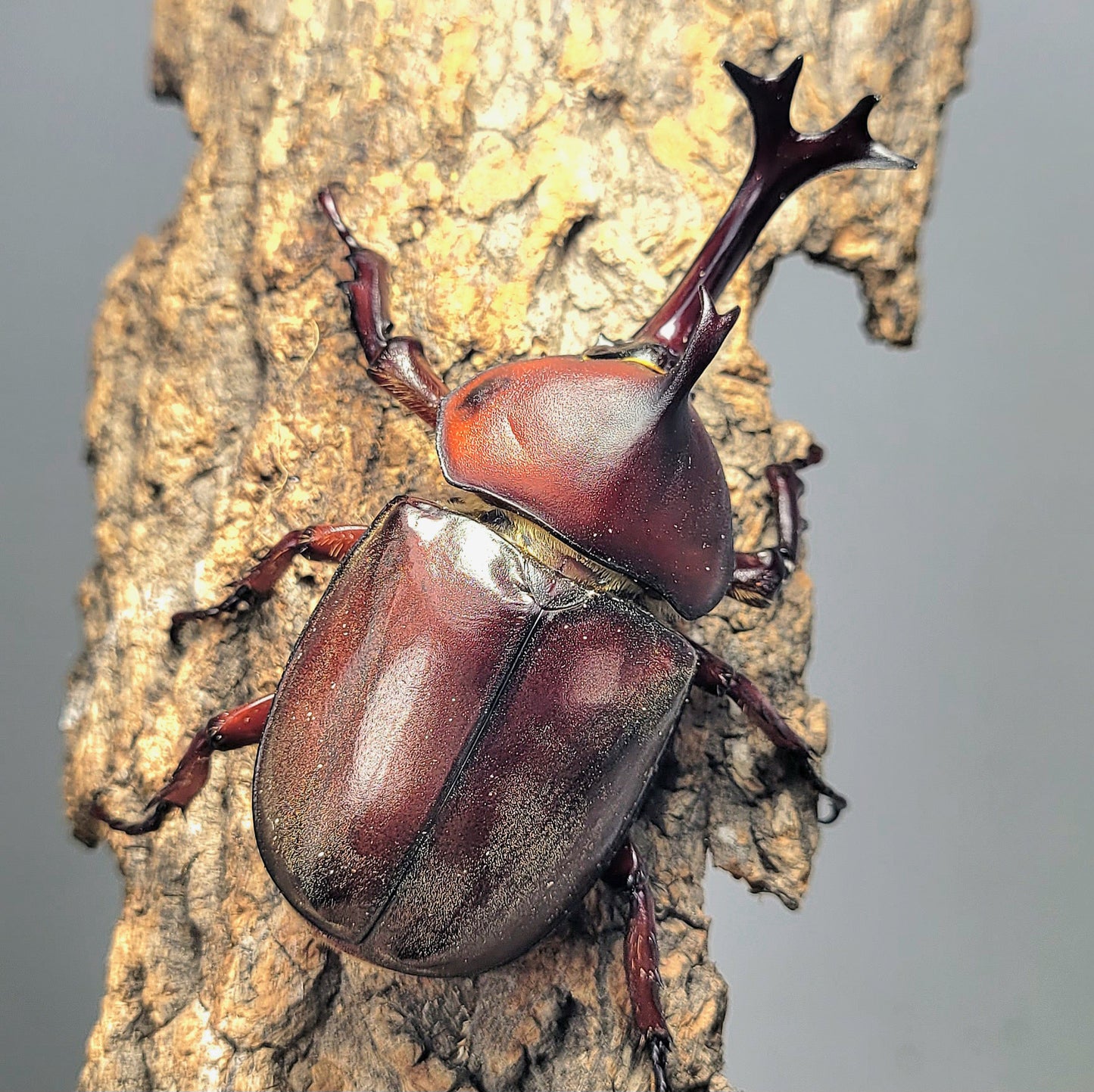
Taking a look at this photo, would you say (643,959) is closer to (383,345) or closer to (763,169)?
(383,345)

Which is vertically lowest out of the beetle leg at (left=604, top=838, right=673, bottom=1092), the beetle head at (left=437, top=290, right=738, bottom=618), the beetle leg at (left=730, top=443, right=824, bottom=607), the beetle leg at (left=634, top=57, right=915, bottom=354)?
the beetle leg at (left=604, top=838, right=673, bottom=1092)

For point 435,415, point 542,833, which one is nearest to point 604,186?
point 435,415

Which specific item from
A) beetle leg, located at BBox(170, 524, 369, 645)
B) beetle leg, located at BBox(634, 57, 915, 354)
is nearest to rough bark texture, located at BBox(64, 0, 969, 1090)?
beetle leg, located at BBox(170, 524, 369, 645)

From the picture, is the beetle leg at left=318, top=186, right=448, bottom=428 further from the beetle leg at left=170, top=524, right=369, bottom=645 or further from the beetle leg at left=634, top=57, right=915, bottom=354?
the beetle leg at left=634, top=57, right=915, bottom=354

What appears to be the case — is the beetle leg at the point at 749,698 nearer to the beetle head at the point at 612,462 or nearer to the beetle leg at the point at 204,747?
the beetle head at the point at 612,462

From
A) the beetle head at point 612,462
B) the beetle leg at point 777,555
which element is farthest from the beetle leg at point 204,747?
the beetle leg at point 777,555

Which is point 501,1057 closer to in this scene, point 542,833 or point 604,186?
point 542,833
